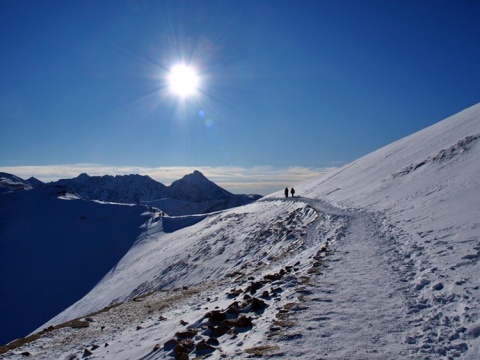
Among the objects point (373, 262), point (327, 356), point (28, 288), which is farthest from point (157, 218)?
point (327, 356)

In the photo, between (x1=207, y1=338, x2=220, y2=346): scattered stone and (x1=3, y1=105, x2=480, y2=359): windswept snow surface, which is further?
(x1=207, y1=338, x2=220, y2=346): scattered stone

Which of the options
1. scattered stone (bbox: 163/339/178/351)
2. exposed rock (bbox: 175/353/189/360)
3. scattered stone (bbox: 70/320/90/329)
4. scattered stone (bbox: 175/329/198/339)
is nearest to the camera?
exposed rock (bbox: 175/353/189/360)

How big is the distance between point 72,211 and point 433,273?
104 metres

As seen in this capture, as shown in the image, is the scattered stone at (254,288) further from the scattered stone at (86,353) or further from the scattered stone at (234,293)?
the scattered stone at (86,353)

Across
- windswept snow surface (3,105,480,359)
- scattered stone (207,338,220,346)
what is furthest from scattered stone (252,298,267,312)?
scattered stone (207,338,220,346)

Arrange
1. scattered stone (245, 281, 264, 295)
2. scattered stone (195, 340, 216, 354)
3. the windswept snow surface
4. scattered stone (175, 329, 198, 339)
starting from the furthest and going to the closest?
→ 1. scattered stone (245, 281, 264, 295)
2. scattered stone (175, 329, 198, 339)
3. scattered stone (195, 340, 216, 354)
4. the windswept snow surface

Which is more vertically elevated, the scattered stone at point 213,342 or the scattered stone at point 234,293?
the scattered stone at point 213,342

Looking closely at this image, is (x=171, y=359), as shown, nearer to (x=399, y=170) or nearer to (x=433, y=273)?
(x=433, y=273)

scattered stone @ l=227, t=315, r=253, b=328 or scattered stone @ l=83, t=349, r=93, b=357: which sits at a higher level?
scattered stone @ l=227, t=315, r=253, b=328

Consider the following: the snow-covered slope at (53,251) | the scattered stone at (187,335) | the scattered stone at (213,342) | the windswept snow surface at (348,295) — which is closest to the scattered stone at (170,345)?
the windswept snow surface at (348,295)

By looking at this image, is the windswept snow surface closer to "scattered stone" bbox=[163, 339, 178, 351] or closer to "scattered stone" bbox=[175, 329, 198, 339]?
"scattered stone" bbox=[163, 339, 178, 351]

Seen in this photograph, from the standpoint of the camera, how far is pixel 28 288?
66125 mm

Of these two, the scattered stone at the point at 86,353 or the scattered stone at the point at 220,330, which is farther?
the scattered stone at the point at 86,353

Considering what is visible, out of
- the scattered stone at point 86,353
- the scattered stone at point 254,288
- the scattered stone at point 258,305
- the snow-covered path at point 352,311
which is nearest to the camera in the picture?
the snow-covered path at point 352,311
